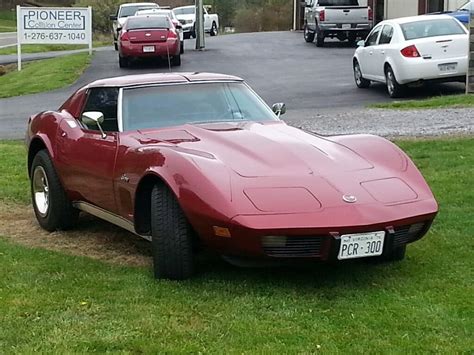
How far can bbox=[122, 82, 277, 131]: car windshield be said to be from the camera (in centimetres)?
679

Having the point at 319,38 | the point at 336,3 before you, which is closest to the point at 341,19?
the point at 336,3

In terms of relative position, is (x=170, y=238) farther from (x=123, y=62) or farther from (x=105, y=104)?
(x=123, y=62)

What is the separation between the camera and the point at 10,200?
8.77 m

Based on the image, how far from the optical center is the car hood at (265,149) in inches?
222

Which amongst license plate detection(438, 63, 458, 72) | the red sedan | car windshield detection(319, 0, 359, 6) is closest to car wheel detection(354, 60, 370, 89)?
license plate detection(438, 63, 458, 72)

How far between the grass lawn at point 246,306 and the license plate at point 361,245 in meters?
0.27

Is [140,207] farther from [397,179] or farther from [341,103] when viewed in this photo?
[341,103]

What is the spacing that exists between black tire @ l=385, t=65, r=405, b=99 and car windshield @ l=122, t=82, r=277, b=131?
1075 centimetres

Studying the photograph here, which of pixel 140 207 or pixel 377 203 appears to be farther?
pixel 140 207

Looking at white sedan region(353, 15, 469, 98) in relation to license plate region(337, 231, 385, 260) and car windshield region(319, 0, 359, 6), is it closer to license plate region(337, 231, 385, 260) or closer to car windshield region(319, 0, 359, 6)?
license plate region(337, 231, 385, 260)

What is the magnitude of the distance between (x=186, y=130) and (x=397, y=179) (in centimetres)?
163

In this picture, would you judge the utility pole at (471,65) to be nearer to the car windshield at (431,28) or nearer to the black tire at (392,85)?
the car windshield at (431,28)

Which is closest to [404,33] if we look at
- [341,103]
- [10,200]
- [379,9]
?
[341,103]

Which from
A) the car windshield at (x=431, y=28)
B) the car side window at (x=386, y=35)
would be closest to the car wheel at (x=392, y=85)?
the car side window at (x=386, y=35)
